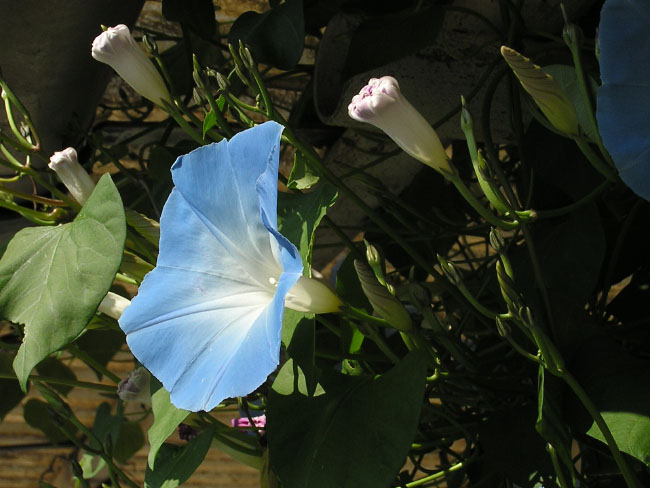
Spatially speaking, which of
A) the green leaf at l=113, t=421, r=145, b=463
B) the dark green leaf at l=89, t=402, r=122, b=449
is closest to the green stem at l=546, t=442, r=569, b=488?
the dark green leaf at l=89, t=402, r=122, b=449

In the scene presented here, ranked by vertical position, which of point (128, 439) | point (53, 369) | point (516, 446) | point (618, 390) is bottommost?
point (128, 439)

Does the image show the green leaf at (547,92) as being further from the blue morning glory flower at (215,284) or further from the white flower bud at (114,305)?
the white flower bud at (114,305)

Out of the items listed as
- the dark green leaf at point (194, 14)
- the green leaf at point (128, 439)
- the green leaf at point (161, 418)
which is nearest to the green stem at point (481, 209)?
the green leaf at point (161, 418)

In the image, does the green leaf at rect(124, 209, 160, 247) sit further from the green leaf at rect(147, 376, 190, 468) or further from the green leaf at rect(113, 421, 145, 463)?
the green leaf at rect(113, 421, 145, 463)

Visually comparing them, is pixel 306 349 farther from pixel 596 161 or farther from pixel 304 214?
pixel 596 161

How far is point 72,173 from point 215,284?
0.18 metres

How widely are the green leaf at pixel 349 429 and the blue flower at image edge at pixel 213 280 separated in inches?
3.3

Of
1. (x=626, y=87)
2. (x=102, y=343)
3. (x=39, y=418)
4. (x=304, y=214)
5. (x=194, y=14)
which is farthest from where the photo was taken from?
(x=39, y=418)

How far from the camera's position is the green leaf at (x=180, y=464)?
653 mm

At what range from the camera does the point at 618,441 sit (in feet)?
1.69

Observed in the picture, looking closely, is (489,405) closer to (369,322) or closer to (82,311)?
(369,322)

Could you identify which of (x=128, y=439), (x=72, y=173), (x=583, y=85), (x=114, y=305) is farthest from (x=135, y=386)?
(x=128, y=439)

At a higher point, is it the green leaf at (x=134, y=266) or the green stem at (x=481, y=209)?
the green stem at (x=481, y=209)

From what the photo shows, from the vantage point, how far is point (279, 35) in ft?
2.49
